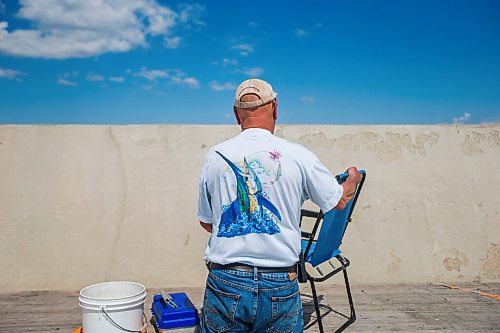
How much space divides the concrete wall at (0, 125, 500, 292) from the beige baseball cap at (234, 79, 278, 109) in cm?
226

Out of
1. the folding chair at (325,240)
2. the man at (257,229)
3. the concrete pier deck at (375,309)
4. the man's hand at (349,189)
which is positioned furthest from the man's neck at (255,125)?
the concrete pier deck at (375,309)

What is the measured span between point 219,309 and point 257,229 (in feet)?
0.91

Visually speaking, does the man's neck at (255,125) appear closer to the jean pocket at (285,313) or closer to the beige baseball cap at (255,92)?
the beige baseball cap at (255,92)

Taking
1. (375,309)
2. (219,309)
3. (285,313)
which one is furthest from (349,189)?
(375,309)

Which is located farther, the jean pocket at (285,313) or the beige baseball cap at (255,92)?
the beige baseball cap at (255,92)

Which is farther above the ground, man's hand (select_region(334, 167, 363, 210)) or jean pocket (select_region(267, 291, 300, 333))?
man's hand (select_region(334, 167, 363, 210))

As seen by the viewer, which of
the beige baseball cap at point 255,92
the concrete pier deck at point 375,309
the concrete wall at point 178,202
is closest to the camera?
the beige baseball cap at point 255,92

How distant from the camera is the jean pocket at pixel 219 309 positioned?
5.05 feet

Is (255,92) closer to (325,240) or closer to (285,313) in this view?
(285,313)

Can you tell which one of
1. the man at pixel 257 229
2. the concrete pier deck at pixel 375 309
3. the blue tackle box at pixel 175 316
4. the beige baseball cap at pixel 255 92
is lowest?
the concrete pier deck at pixel 375 309

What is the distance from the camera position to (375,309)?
11.0ft

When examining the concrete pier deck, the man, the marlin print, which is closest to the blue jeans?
the man

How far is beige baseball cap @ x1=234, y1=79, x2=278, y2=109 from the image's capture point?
5.47ft

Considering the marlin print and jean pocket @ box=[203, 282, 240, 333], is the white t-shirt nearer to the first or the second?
the marlin print
